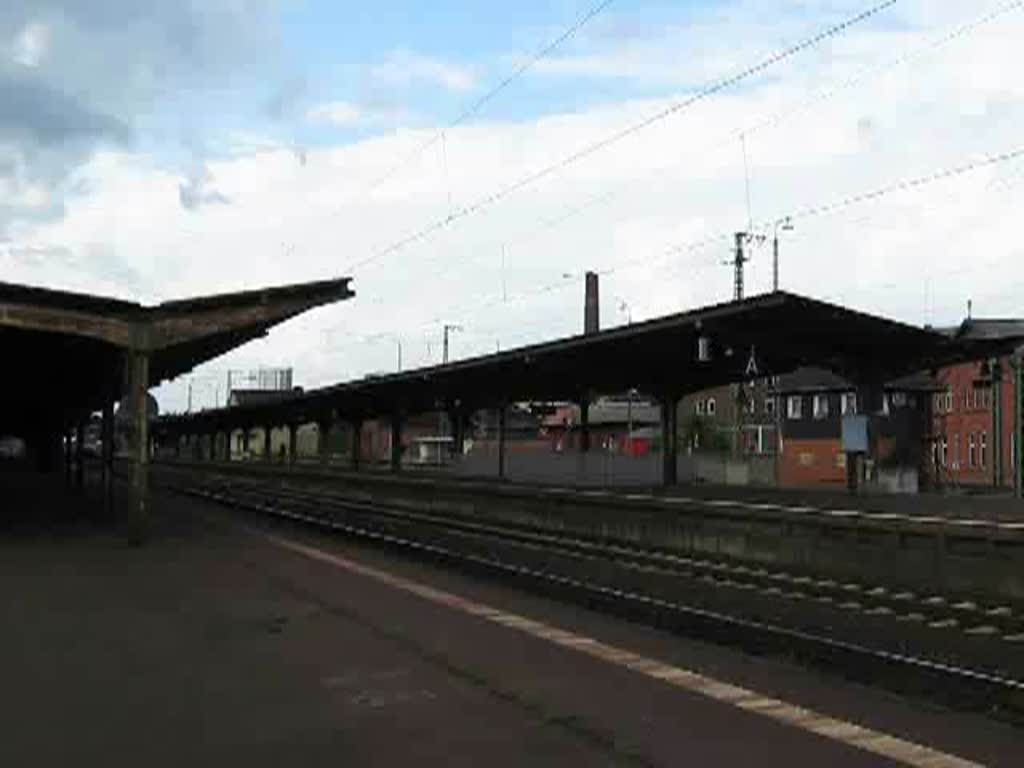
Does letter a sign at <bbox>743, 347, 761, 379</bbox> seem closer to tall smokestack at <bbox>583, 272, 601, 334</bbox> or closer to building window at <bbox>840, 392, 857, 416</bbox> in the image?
tall smokestack at <bbox>583, 272, 601, 334</bbox>

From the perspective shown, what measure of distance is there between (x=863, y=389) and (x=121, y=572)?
23.9 metres

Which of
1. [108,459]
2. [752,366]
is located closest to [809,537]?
[752,366]

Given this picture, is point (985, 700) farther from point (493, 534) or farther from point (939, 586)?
point (493, 534)

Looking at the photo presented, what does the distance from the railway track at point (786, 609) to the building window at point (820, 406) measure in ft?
222

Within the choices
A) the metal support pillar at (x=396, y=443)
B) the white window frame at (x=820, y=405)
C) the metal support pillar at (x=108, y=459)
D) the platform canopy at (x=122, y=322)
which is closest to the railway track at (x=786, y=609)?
the platform canopy at (x=122, y=322)

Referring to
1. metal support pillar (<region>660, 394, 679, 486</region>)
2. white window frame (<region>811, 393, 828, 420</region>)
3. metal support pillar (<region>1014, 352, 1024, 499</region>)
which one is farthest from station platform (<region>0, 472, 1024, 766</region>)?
white window frame (<region>811, 393, 828, 420</region>)

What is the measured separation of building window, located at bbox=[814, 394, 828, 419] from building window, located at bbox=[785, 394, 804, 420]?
4.27ft

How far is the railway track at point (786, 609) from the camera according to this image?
1031 centimetres

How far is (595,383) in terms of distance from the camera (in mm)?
49594

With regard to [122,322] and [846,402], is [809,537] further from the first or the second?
[846,402]

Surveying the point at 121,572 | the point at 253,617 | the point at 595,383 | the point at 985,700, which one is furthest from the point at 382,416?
the point at 985,700

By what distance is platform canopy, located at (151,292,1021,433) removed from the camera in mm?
32594

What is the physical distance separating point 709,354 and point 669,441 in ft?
35.2

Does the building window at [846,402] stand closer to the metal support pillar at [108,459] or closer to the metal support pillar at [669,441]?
the metal support pillar at [669,441]
